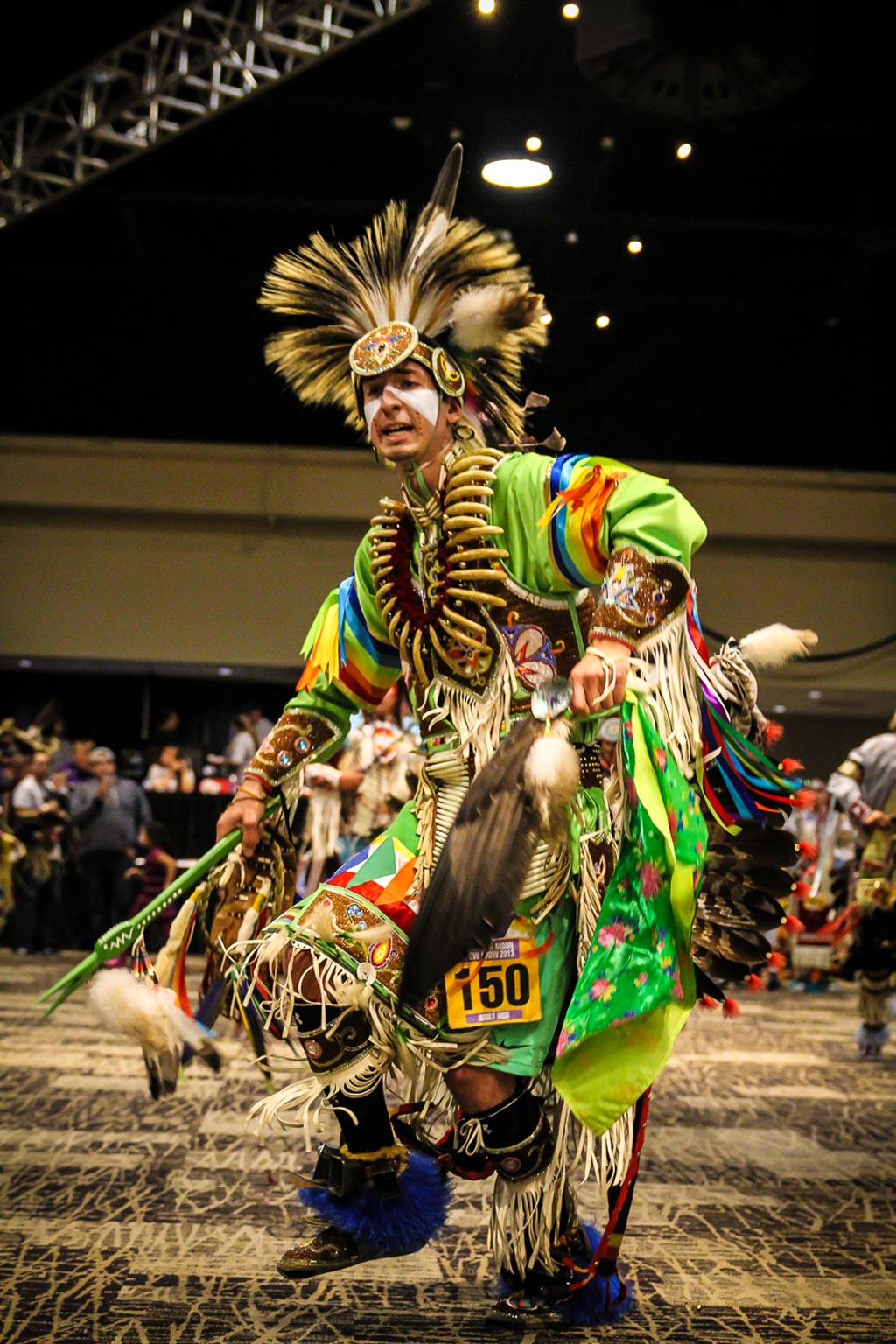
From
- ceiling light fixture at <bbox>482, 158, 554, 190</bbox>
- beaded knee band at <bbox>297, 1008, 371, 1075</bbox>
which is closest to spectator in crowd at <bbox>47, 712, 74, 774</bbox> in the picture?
ceiling light fixture at <bbox>482, 158, 554, 190</bbox>

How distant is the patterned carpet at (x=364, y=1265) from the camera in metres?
2.25

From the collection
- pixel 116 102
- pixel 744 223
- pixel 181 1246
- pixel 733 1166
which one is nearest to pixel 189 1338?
pixel 181 1246

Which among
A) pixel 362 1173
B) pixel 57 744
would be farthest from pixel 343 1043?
pixel 57 744

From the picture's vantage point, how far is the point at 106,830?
912 cm

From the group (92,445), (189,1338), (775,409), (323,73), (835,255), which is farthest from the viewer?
(92,445)

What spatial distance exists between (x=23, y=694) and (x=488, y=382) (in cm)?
1041

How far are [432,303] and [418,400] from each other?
0.21 meters

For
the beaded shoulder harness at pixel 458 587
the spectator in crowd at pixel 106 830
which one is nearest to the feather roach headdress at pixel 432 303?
the beaded shoulder harness at pixel 458 587

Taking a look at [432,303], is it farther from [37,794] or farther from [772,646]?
[37,794]

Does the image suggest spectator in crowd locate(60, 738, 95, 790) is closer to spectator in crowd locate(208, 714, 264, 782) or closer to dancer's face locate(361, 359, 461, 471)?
spectator in crowd locate(208, 714, 264, 782)

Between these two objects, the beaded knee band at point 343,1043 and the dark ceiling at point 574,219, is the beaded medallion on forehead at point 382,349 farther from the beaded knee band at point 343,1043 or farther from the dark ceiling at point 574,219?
the dark ceiling at point 574,219

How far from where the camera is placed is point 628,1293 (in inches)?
91.4

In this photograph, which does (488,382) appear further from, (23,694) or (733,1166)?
(23,694)

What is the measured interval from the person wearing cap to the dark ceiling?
1936mm
